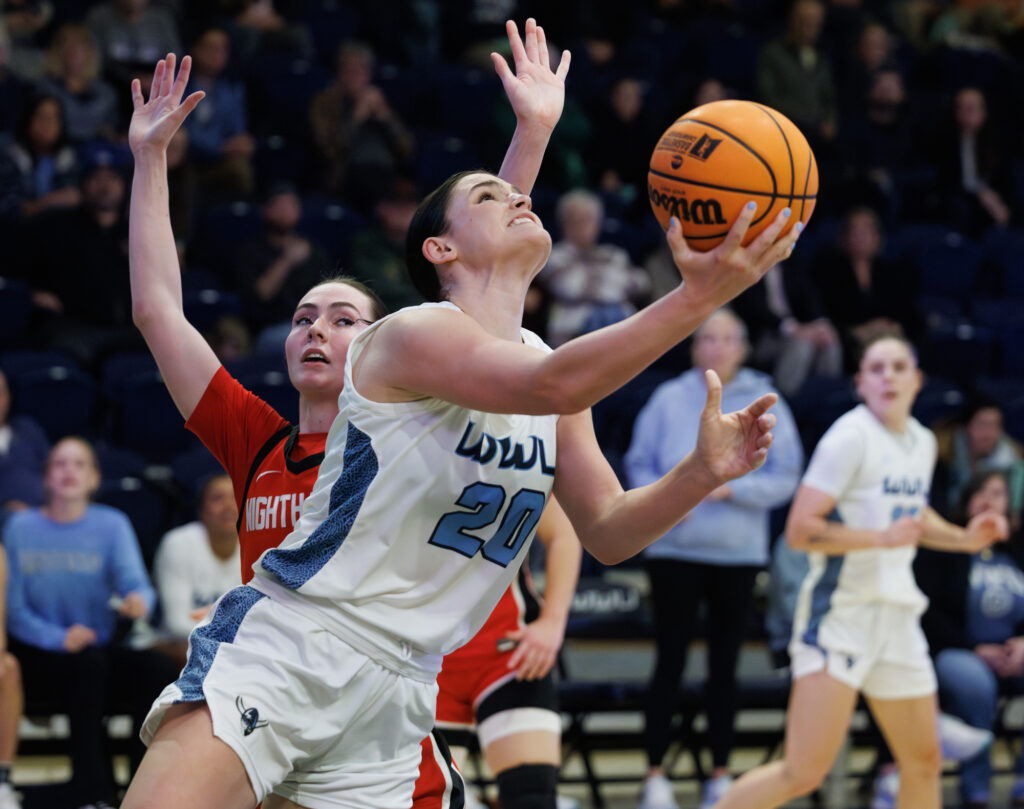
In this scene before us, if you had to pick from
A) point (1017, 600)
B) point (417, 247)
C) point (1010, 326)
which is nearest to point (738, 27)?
point (1010, 326)

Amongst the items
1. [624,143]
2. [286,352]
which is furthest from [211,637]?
[624,143]

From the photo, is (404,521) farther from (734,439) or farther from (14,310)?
(14,310)

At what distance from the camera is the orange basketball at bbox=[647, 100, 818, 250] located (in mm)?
2609

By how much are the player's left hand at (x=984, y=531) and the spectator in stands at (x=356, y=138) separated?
5395 millimetres

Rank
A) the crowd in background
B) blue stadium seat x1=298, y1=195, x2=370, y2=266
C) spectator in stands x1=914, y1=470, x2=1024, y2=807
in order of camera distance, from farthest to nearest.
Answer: blue stadium seat x1=298, y1=195, x2=370, y2=266
the crowd in background
spectator in stands x1=914, y1=470, x2=1024, y2=807

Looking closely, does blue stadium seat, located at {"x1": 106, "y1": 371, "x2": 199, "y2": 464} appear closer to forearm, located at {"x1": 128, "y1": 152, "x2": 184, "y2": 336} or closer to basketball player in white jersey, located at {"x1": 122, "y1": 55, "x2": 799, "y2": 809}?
forearm, located at {"x1": 128, "y1": 152, "x2": 184, "y2": 336}

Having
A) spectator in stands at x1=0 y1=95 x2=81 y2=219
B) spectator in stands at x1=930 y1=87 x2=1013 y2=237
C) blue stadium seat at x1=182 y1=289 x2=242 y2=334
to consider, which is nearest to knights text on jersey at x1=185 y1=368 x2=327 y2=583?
blue stadium seat at x1=182 y1=289 x2=242 y2=334

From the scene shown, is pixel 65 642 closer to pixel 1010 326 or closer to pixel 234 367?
pixel 234 367

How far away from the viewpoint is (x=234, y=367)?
7.60 meters

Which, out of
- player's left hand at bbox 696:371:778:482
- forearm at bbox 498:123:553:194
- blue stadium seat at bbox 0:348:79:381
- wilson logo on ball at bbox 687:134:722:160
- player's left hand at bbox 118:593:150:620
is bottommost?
player's left hand at bbox 118:593:150:620

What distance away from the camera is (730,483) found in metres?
6.81

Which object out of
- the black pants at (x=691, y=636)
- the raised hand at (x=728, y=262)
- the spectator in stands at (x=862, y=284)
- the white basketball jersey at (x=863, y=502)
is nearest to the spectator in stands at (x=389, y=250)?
the black pants at (x=691, y=636)

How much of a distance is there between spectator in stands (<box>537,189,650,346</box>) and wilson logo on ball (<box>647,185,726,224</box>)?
19.2 ft

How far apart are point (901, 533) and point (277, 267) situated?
4.53 metres
